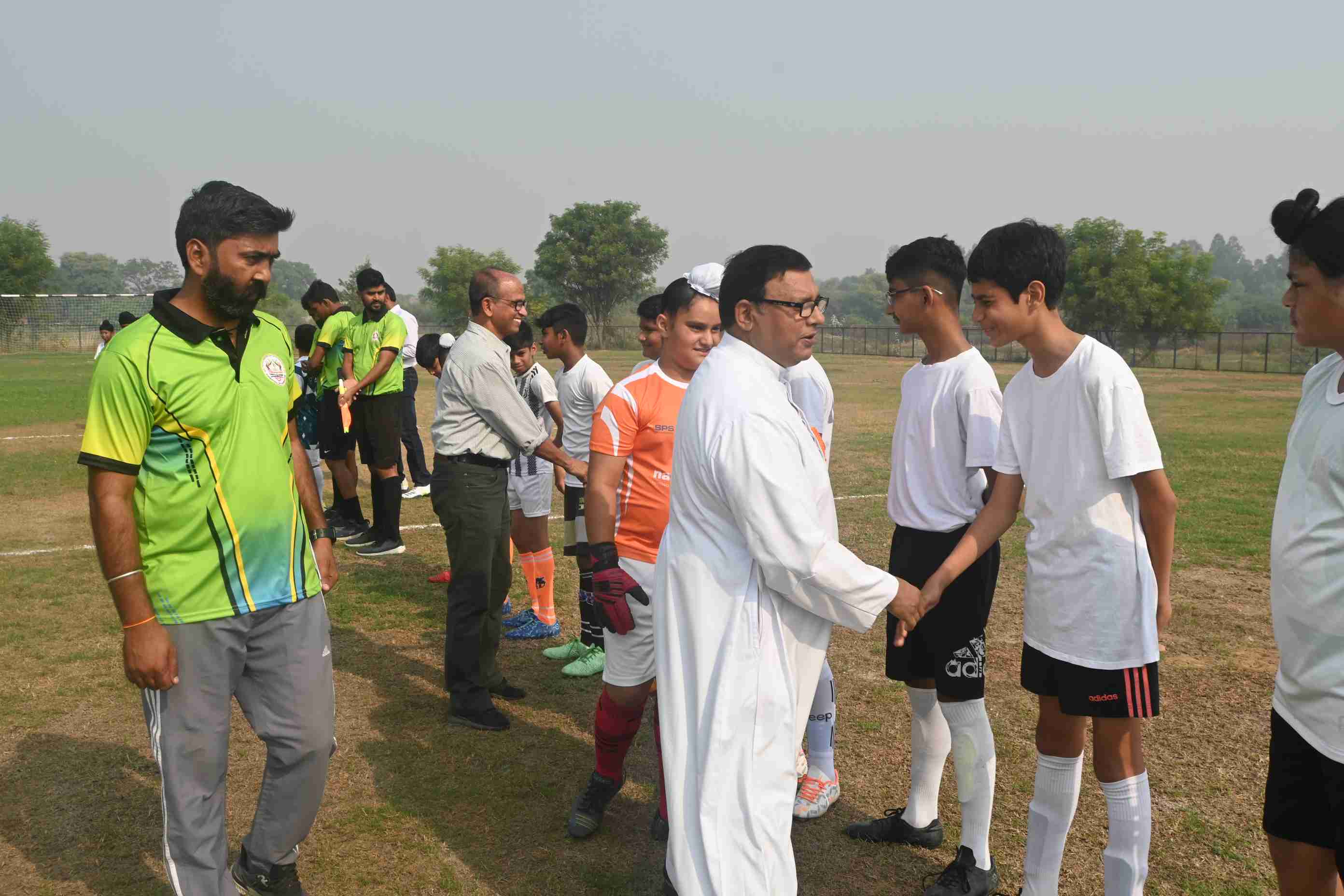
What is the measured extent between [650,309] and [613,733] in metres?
2.66

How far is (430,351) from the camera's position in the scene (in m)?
9.80

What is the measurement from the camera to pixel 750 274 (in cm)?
305

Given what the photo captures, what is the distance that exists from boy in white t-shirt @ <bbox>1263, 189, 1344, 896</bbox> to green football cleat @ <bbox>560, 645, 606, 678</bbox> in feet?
13.7

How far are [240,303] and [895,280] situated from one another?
2515 millimetres

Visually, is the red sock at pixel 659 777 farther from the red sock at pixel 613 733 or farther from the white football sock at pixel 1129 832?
the white football sock at pixel 1129 832

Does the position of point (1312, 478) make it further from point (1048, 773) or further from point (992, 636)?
point (992, 636)

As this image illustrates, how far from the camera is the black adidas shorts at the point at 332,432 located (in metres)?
10.0

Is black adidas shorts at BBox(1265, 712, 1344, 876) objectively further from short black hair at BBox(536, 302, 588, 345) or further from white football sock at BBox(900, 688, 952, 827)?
short black hair at BBox(536, 302, 588, 345)

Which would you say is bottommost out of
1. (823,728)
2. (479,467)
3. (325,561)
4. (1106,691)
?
(823,728)

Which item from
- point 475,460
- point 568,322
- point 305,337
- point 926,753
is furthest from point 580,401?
point 305,337

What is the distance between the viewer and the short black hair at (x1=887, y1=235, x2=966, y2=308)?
3.88 meters

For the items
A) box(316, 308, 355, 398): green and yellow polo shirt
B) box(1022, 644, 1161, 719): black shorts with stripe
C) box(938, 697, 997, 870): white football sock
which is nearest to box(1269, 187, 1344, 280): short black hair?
box(1022, 644, 1161, 719): black shorts with stripe

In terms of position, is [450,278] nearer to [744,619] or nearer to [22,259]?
[22,259]

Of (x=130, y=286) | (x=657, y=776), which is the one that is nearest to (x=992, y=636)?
(x=657, y=776)
